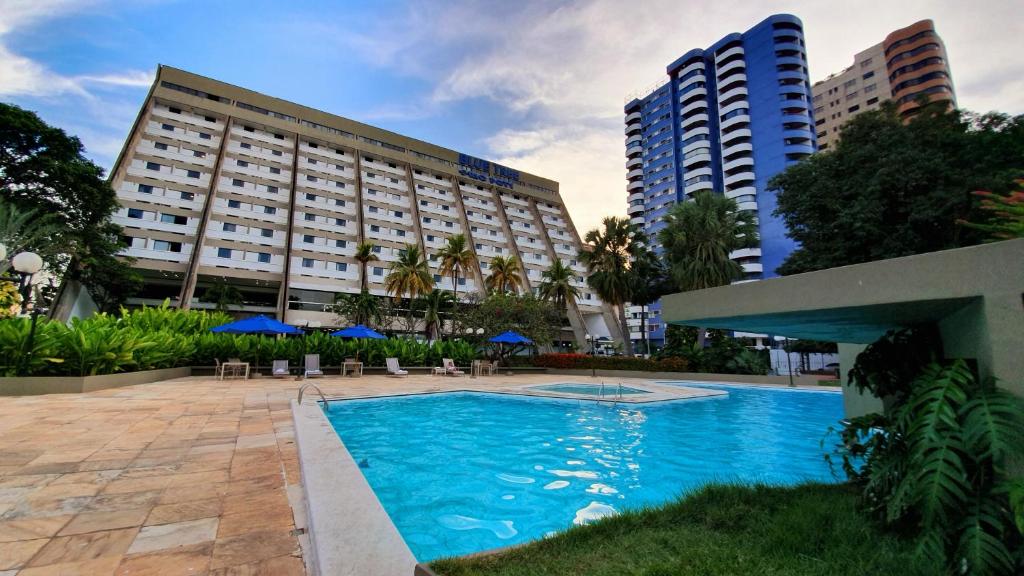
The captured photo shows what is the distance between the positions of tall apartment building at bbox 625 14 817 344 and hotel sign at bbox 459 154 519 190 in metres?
26.5

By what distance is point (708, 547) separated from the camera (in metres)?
2.51

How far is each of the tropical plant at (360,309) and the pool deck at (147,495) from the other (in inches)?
1324

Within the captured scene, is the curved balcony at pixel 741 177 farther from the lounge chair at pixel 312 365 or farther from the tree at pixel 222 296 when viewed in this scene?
the tree at pixel 222 296

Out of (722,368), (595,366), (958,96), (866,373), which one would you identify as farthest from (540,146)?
(958,96)

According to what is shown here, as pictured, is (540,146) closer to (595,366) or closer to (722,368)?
(595,366)

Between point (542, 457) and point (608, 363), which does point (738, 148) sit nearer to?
point (608, 363)

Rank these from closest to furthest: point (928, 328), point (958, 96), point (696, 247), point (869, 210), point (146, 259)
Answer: point (928, 328) → point (869, 210) → point (696, 247) → point (146, 259) → point (958, 96)

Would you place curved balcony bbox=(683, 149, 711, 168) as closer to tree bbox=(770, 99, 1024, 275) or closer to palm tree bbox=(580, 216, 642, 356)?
palm tree bbox=(580, 216, 642, 356)

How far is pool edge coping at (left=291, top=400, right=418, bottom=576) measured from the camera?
2.32m

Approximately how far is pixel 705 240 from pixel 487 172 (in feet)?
166

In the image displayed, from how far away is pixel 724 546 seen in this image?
253 centimetres

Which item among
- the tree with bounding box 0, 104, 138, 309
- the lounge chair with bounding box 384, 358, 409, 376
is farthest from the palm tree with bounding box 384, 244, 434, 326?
the tree with bounding box 0, 104, 138, 309

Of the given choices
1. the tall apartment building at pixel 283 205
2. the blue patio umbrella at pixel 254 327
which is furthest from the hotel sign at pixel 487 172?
the blue patio umbrella at pixel 254 327

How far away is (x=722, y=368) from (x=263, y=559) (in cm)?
2607
